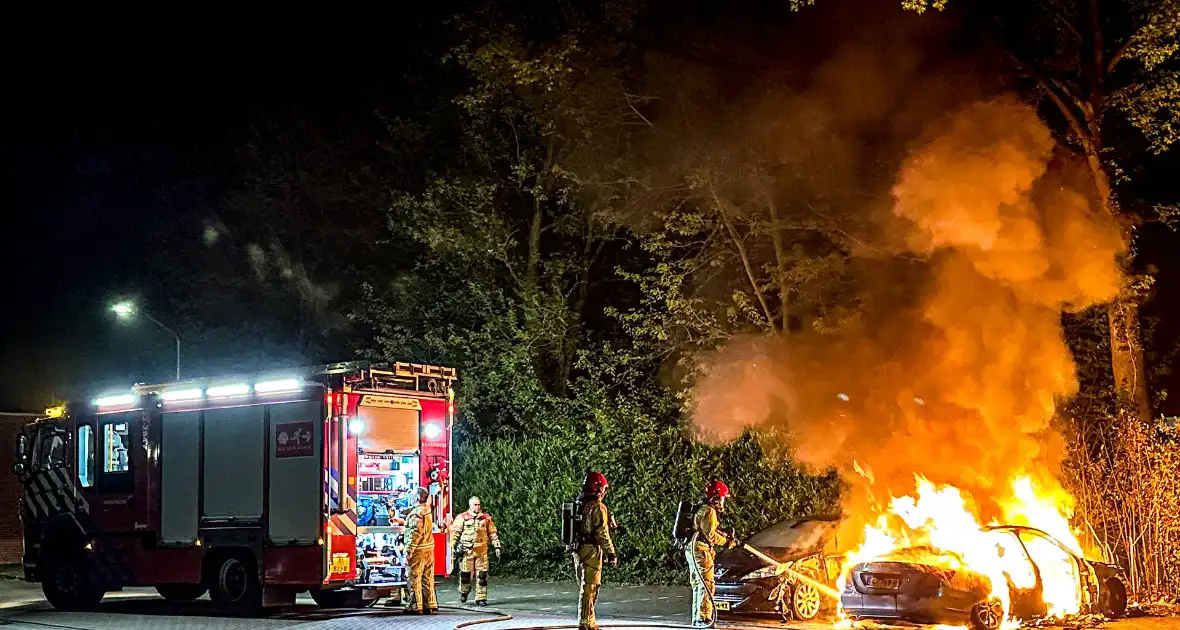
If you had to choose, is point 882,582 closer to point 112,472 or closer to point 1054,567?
point 1054,567

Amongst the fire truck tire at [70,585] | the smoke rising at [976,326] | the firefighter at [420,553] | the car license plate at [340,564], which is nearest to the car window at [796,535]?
the smoke rising at [976,326]

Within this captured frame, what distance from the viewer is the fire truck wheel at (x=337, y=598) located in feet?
54.5

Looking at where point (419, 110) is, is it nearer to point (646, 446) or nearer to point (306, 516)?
point (646, 446)

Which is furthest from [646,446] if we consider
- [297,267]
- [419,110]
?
[297,267]

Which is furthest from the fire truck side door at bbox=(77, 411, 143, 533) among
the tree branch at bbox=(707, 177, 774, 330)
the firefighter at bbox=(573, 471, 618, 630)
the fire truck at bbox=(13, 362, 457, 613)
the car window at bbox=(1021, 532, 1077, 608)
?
the car window at bbox=(1021, 532, 1077, 608)

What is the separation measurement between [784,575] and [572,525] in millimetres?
3098

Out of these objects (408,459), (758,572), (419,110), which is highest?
(419,110)

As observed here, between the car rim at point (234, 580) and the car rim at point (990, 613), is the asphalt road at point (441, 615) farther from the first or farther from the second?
the car rim at point (990, 613)

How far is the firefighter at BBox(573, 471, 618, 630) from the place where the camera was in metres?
12.3

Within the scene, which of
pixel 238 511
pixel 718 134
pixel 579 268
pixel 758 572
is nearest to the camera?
pixel 758 572

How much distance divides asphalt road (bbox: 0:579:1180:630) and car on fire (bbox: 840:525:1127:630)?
98cm

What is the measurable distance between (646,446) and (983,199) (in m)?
6.68

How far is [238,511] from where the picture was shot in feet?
50.9

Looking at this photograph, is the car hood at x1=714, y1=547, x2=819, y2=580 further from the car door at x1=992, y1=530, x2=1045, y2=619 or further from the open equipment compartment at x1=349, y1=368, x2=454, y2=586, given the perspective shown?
the open equipment compartment at x1=349, y1=368, x2=454, y2=586
